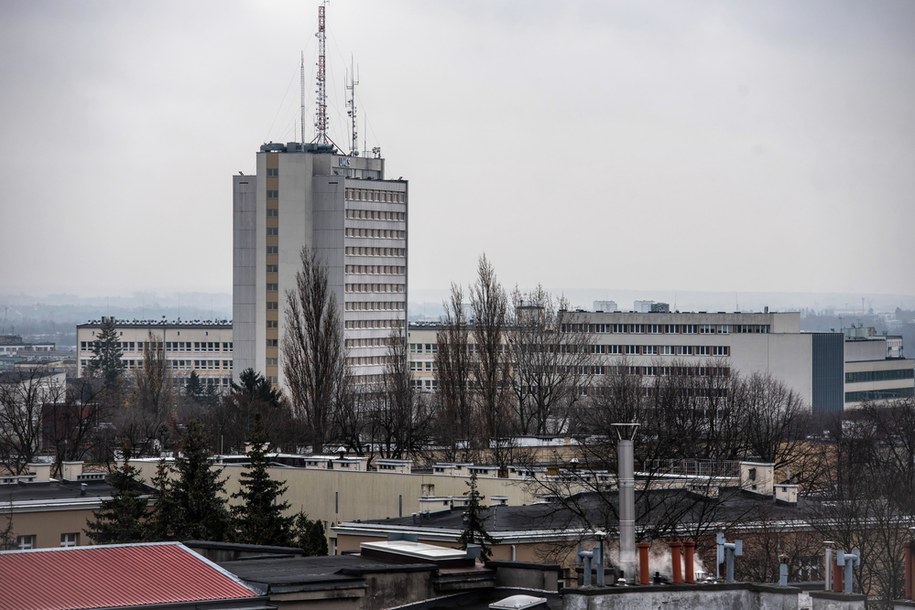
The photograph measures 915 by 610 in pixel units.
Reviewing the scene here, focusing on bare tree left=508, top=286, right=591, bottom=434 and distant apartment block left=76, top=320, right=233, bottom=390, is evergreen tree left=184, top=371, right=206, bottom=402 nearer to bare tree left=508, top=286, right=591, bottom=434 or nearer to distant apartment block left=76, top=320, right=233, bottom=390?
distant apartment block left=76, top=320, right=233, bottom=390

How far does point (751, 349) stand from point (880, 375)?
15.2 meters

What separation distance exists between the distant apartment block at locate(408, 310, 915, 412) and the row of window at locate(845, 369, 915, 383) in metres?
0.07

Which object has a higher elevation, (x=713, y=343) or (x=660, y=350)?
(x=713, y=343)

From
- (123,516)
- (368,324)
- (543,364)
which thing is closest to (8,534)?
(123,516)

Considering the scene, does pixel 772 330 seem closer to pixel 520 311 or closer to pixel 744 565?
pixel 520 311

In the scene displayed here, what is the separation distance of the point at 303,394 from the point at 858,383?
5214 cm

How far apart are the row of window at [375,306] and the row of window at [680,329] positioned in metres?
12.5

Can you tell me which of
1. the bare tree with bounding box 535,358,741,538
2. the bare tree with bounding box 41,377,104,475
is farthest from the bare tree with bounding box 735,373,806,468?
the bare tree with bounding box 41,377,104,475

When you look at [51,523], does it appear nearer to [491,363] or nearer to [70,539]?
[70,539]

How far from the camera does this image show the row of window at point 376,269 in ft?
315

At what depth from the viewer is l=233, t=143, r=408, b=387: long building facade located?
92688 millimetres

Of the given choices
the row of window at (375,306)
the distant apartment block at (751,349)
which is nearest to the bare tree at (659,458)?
the distant apartment block at (751,349)

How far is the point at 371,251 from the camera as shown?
9738cm

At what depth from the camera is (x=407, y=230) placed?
100m
